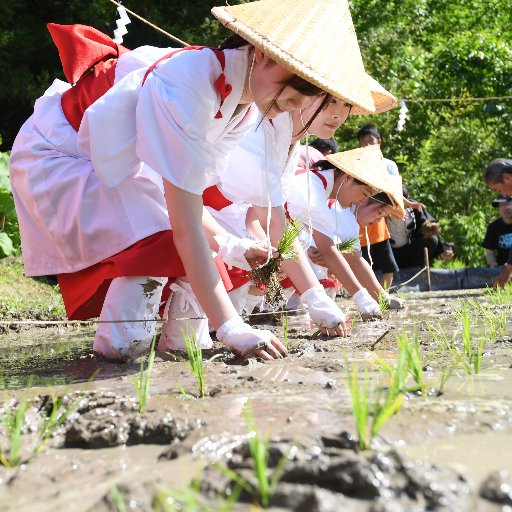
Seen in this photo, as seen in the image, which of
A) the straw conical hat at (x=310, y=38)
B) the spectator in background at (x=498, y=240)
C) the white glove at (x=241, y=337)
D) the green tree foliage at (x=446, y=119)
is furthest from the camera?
the green tree foliage at (x=446, y=119)

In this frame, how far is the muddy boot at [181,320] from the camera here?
3326 mm

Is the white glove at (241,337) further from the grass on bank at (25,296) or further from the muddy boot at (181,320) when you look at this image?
the grass on bank at (25,296)

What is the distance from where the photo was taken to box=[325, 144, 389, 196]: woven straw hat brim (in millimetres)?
4992

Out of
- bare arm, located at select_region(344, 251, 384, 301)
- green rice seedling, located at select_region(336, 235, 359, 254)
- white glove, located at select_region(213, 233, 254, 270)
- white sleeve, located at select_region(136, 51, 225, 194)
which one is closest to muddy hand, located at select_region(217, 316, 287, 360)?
white sleeve, located at select_region(136, 51, 225, 194)

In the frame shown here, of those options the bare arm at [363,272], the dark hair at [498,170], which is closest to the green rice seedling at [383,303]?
the bare arm at [363,272]

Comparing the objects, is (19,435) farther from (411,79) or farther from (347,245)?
(411,79)

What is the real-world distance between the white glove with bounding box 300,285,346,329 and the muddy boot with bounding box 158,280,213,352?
539mm

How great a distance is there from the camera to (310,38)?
262 cm

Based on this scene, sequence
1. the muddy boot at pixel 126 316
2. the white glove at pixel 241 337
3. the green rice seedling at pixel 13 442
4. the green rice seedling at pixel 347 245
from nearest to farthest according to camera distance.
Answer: the green rice seedling at pixel 13 442, the white glove at pixel 241 337, the muddy boot at pixel 126 316, the green rice seedling at pixel 347 245

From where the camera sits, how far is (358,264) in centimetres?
573

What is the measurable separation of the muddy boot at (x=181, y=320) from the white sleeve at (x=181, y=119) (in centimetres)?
72

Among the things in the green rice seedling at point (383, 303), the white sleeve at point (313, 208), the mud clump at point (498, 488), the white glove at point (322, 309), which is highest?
the white sleeve at point (313, 208)

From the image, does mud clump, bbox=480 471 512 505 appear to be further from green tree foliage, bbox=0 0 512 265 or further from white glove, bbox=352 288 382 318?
green tree foliage, bbox=0 0 512 265

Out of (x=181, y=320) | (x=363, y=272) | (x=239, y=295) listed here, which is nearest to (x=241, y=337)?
(x=181, y=320)
